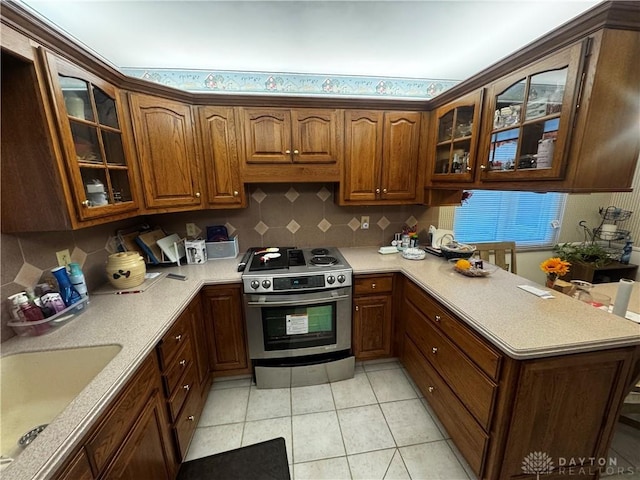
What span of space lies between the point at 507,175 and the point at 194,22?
2.06 metres

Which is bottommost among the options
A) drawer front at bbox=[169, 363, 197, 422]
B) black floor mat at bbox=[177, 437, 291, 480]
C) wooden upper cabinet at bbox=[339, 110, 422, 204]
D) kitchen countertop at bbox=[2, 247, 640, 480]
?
black floor mat at bbox=[177, 437, 291, 480]

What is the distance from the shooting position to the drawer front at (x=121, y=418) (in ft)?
2.58

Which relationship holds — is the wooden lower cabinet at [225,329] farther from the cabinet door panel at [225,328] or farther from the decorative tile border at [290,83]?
the decorative tile border at [290,83]

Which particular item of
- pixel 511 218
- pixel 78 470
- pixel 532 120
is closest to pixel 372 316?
pixel 532 120

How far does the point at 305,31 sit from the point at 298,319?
1962 mm

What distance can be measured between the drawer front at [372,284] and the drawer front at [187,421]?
1296 millimetres

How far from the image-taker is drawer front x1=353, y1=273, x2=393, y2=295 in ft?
6.55

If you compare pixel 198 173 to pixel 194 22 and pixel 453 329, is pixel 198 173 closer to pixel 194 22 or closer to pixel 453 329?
pixel 194 22

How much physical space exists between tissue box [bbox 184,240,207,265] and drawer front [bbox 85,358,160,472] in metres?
1.11

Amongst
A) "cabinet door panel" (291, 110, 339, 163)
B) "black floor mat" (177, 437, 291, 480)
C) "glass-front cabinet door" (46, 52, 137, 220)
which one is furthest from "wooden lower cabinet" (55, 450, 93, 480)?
"cabinet door panel" (291, 110, 339, 163)

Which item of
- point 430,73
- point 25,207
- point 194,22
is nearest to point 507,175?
point 430,73

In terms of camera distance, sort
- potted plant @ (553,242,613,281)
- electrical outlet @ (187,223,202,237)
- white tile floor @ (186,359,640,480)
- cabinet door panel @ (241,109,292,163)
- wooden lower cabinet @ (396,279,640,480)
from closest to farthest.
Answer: wooden lower cabinet @ (396,279,640,480) → white tile floor @ (186,359,640,480) → cabinet door panel @ (241,109,292,163) → electrical outlet @ (187,223,202,237) → potted plant @ (553,242,613,281)

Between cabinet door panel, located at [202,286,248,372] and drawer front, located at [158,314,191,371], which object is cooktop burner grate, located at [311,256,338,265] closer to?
cabinet door panel, located at [202,286,248,372]

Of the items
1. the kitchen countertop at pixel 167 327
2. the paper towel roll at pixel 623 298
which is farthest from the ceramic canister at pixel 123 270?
the paper towel roll at pixel 623 298
